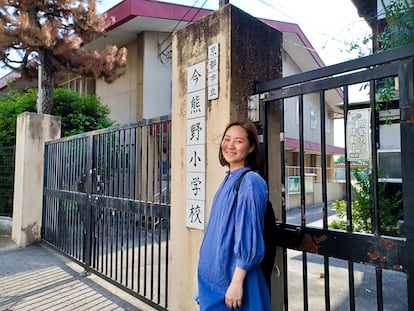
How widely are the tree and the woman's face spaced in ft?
24.2

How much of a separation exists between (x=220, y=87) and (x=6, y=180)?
706cm

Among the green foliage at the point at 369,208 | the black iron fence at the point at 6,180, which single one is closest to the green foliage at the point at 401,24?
the green foliage at the point at 369,208

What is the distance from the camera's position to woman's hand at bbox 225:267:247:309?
1.59m

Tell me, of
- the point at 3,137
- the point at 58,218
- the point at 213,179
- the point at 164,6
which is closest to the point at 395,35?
the point at 213,179

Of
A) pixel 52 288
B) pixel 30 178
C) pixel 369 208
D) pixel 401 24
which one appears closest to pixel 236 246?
pixel 52 288

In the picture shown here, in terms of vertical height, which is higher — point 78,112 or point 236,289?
point 78,112

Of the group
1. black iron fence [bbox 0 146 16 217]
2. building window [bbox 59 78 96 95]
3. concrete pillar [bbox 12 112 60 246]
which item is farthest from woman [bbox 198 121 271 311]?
building window [bbox 59 78 96 95]

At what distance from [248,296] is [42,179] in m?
6.02

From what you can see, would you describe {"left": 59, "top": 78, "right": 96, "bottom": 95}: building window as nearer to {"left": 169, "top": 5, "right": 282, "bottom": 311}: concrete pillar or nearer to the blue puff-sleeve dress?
{"left": 169, "top": 5, "right": 282, "bottom": 311}: concrete pillar

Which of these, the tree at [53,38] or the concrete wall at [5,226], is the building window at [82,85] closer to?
the tree at [53,38]

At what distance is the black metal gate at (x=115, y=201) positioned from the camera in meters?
3.45

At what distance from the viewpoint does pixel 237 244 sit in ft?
→ 5.28

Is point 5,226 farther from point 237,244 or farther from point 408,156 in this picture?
point 408,156

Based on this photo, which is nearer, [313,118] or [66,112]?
[66,112]
